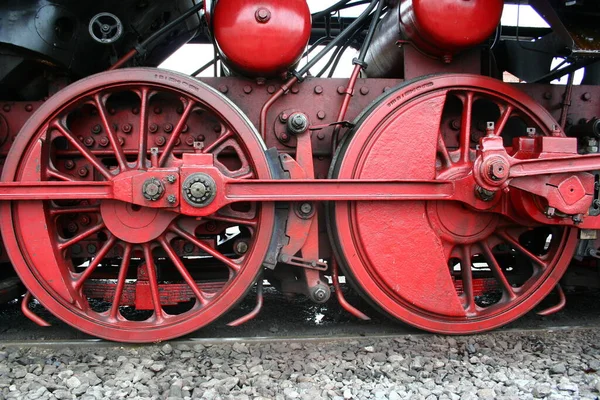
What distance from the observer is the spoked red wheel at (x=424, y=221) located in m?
2.65

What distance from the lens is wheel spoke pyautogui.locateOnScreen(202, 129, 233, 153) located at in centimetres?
266

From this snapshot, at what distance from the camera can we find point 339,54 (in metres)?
3.29

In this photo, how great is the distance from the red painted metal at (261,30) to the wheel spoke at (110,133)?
0.71m

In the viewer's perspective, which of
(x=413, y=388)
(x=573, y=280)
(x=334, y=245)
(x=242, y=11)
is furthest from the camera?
(x=573, y=280)

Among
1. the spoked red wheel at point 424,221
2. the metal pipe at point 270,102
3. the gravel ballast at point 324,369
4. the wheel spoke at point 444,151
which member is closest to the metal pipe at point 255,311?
the gravel ballast at point 324,369

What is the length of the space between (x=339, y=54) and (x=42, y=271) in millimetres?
2226

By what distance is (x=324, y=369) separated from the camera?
94.8 inches

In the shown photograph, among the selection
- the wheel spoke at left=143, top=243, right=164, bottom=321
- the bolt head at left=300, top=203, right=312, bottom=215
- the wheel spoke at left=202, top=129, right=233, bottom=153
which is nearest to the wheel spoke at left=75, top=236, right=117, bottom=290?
the wheel spoke at left=143, top=243, right=164, bottom=321

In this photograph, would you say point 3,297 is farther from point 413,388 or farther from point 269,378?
point 413,388

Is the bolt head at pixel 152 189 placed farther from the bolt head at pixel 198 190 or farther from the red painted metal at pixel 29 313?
the red painted metal at pixel 29 313

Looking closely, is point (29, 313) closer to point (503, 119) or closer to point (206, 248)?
point (206, 248)

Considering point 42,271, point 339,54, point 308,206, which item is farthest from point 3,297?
point 339,54

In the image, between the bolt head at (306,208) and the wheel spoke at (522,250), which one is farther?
the wheel spoke at (522,250)

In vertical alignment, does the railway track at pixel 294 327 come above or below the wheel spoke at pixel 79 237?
below
